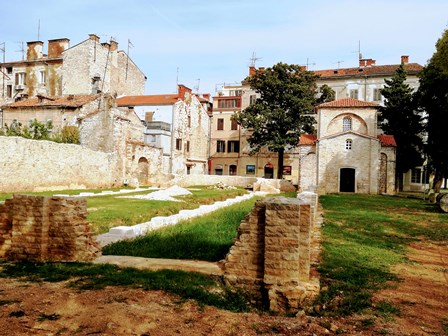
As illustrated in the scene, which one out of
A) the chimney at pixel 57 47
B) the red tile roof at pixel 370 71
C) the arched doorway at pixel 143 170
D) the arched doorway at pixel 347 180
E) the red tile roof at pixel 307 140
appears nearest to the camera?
the arched doorway at pixel 347 180

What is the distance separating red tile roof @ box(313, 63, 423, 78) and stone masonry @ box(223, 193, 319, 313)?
45.6 metres

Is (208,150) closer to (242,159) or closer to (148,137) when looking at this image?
(242,159)

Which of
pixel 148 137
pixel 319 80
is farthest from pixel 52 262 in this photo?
pixel 319 80

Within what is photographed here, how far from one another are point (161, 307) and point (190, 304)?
382 mm

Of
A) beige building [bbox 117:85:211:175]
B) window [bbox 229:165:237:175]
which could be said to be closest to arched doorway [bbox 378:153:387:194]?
beige building [bbox 117:85:211:175]

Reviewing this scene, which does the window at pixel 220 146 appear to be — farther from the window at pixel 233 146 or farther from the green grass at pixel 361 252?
the green grass at pixel 361 252

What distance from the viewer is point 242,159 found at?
50219 millimetres

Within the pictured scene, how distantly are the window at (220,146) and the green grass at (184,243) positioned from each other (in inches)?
1583

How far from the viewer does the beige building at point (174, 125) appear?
41438mm

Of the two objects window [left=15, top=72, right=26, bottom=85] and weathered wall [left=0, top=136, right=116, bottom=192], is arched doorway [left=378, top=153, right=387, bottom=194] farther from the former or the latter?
window [left=15, top=72, right=26, bottom=85]

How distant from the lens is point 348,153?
32344 millimetres

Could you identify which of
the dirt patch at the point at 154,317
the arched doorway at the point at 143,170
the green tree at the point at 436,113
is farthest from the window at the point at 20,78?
the dirt patch at the point at 154,317

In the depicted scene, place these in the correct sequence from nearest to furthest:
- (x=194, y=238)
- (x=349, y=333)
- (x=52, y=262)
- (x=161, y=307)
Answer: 1. (x=349, y=333)
2. (x=161, y=307)
3. (x=52, y=262)
4. (x=194, y=238)

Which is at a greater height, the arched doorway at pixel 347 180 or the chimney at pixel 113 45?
the chimney at pixel 113 45
